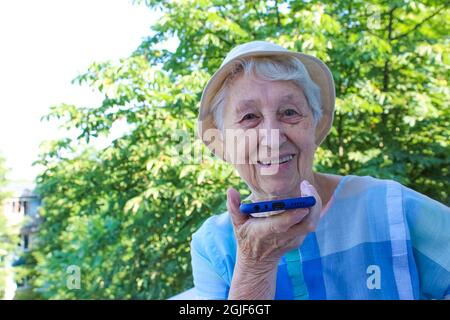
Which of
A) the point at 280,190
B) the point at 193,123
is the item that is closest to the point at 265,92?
the point at 280,190

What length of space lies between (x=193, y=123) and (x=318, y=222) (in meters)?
1.61

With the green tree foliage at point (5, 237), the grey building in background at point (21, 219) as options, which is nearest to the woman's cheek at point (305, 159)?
the grey building in background at point (21, 219)

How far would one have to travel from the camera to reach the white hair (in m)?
0.66

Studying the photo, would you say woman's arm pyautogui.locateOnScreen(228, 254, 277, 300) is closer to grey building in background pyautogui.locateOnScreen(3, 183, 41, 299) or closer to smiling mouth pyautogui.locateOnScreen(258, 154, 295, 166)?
smiling mouth pyautogui.locateOnScreen(258, 154, 295, 166)

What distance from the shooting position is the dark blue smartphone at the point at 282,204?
1.75ft

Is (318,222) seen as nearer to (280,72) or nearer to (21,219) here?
(280,72)

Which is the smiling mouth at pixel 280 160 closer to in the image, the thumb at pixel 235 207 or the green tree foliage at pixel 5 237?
the thumb at pixel 235 207

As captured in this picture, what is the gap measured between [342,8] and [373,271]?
82.7 inches

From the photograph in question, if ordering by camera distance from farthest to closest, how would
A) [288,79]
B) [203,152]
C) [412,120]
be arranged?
[412,120]
[203,152]
[288,79]
